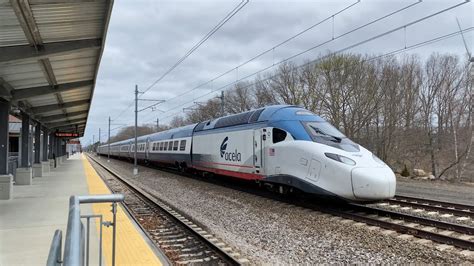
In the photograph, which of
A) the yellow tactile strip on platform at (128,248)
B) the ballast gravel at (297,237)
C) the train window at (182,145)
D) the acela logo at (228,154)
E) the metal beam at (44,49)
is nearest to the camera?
the yellow tactile strip on platform at (128,248)

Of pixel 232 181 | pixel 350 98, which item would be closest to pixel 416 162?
pixel 350 98

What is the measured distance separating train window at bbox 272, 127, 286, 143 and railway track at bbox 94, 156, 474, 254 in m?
1.93

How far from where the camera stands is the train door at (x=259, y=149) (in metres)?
13.6

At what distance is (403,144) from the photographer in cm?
3212

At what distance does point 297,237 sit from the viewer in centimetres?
821

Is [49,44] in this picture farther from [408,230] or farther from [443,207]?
[443,207]

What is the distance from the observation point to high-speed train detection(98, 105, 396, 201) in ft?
33.1

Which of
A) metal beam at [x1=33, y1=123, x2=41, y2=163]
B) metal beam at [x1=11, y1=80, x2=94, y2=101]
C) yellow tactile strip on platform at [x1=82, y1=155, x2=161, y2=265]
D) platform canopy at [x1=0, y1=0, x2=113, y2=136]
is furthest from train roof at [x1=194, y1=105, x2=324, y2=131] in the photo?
metal beam at [x1=33, y1=123, x2=41, y2=163]

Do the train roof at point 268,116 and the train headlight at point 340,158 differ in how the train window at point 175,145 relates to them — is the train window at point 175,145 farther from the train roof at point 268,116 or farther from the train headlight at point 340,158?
the train headlight at point 340,158

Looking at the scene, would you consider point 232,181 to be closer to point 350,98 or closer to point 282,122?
point 282,122

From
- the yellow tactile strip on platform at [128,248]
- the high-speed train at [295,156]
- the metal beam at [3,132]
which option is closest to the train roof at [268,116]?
the high-speed train at [295,156]

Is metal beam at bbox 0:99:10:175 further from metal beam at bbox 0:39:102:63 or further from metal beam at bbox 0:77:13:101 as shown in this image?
metal beam at bbox 0:39:102:63

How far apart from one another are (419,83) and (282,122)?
27049 mm

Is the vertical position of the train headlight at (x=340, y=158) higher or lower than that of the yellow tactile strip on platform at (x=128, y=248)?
higher
